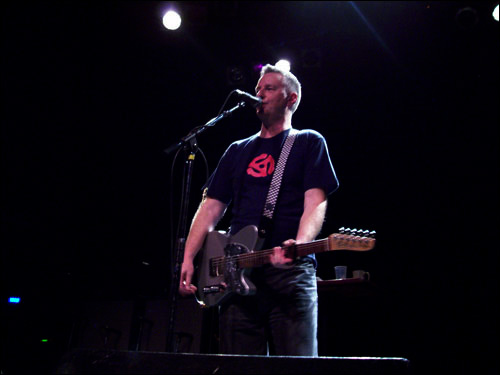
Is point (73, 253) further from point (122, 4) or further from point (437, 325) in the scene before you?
point (437, 325)

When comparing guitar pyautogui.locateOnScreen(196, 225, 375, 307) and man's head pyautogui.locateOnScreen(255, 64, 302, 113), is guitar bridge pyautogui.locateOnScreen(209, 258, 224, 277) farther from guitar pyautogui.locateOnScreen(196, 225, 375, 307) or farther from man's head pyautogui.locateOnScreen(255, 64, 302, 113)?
man's head pyautogui.locateOnScreen(255, 64, 302, 113)

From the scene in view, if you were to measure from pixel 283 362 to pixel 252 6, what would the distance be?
469cm

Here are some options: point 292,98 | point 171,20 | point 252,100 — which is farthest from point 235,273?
point 171,20

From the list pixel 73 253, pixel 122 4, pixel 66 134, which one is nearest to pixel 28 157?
pixel 66 134

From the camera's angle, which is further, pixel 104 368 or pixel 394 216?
pixel 394 216

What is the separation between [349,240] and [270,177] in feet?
1.87

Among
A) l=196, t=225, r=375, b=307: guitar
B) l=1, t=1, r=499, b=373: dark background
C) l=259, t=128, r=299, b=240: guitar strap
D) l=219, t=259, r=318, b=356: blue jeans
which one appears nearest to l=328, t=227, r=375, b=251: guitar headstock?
l=196, t=225, r=375, b=307: guitar

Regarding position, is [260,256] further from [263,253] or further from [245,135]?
[245,135]

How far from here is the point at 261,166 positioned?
2617 mm

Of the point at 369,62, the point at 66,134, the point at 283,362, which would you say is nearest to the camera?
the point at 283,362

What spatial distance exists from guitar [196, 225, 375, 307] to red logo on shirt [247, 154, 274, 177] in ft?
1.13

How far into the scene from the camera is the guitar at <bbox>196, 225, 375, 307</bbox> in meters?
2.14

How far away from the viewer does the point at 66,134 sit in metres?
6.44

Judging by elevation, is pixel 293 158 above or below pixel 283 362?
above
